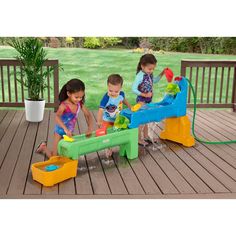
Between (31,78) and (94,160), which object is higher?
(31,78)

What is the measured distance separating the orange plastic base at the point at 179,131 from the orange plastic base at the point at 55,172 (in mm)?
1428

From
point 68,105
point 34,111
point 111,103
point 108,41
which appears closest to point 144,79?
point 111,103

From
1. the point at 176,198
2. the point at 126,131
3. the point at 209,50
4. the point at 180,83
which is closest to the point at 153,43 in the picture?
the point at 209,50

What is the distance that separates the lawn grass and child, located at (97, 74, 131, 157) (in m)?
6.06

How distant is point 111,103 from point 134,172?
0.69m

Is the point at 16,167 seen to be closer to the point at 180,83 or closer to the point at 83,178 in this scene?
the point at 83,178

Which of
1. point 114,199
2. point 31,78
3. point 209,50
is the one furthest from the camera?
point 209,50

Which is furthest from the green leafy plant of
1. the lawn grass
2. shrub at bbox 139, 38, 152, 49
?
shrub at bbox 139, 38, 152, 49

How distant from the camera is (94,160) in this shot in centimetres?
386

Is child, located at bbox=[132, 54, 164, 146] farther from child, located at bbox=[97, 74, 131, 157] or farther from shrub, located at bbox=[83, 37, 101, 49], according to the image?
shrub, located at bbox=[83, 37, 101, 49]

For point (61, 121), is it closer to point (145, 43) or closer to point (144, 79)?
point (144, 79)

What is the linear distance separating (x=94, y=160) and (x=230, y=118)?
8.67ft

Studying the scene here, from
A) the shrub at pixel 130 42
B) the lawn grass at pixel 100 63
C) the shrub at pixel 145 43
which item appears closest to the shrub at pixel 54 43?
the lawn grass at pixel 100 63

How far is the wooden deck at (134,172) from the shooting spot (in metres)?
3.09
